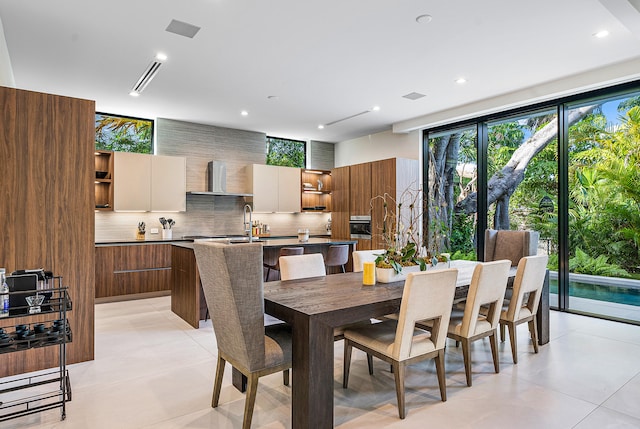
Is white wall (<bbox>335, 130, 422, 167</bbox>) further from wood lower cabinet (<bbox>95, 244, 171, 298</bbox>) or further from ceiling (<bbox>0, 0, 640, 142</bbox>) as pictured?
wood lower cabinet (<bbox>95, 244, 171, 298</bbox>)

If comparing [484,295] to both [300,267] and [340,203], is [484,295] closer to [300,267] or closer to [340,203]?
[300,267]

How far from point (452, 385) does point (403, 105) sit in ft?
13.4

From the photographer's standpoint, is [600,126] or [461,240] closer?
[600,126]

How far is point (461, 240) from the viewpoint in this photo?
241 inches

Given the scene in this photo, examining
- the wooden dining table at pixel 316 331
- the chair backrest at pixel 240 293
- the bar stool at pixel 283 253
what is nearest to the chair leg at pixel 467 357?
the wooden dining table at pixel 316 331

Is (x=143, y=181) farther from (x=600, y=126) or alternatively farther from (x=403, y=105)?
(x=600, y=126)

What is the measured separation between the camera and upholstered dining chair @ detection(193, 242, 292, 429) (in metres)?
1.91

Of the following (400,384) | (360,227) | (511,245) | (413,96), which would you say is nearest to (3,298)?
(400,384)

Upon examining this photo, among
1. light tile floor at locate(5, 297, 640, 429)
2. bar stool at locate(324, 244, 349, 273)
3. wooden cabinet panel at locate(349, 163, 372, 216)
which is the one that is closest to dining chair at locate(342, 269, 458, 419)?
light tile floor at locate(5, 297, 640, 429)

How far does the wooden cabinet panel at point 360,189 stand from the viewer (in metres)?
6.82

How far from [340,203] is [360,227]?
77cm

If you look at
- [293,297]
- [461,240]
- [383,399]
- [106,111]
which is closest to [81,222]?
[293,297]

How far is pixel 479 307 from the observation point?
8.74 feet

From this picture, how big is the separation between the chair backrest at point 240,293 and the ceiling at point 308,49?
2065mm
